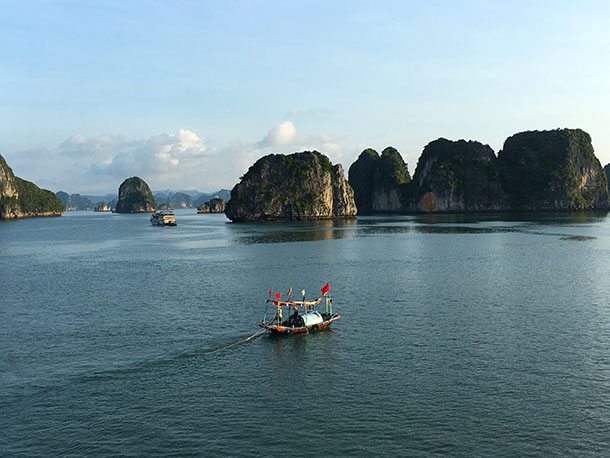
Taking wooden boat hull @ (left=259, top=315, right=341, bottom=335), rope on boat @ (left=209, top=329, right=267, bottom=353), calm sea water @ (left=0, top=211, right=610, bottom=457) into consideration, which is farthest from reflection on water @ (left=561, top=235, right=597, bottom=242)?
rope on boat @ (left=209, top=329, right=267, bottom=353)

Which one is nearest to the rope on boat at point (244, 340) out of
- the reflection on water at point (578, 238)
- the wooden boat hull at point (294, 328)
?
the wooden boat hull at point (294, 328)

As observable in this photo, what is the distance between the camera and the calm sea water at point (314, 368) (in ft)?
100

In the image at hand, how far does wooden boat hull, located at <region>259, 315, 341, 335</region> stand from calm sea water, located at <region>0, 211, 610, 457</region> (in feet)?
3.26

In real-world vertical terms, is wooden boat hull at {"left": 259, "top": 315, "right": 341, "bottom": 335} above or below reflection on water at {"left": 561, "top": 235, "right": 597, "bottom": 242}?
→ below

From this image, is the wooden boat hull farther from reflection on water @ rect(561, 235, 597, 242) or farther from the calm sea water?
reflection on water @ rect(561, 235, 597, 242)

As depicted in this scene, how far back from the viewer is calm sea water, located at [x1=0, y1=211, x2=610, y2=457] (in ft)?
100

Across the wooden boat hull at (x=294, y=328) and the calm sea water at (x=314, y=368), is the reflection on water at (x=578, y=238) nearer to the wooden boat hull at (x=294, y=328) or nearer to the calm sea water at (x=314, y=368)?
the calm sea water at (x=314, y=368)

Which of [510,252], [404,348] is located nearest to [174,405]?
[404,348]

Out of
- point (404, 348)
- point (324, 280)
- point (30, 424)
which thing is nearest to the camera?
point (30, 424)

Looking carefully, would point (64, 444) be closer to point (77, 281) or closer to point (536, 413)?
point (536, 413)

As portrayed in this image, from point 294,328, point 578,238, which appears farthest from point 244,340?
point 578,238

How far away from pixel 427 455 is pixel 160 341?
1097 inches

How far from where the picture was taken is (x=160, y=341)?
160 ft

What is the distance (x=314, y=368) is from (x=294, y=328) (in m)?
10.2
